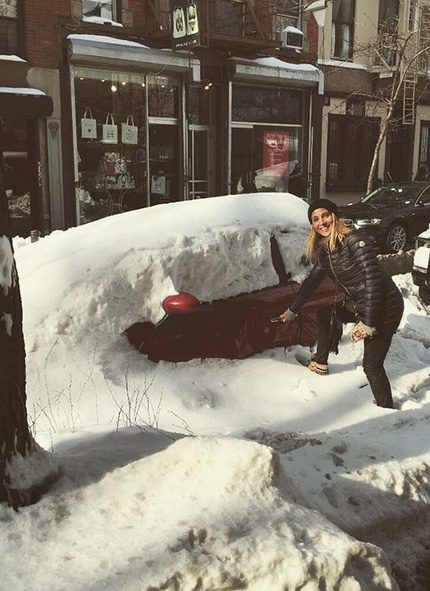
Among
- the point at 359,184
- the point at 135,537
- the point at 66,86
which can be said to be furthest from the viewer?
the point at 359,184

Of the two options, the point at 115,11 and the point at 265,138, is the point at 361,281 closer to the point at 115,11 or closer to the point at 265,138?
the point at 115,11

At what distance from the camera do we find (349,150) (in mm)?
22031

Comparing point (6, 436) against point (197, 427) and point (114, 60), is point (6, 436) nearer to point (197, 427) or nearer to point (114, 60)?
point (197, 427)

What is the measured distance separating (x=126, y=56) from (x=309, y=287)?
1182 centimetres

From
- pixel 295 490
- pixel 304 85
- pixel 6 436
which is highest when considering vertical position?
pixel 304 85

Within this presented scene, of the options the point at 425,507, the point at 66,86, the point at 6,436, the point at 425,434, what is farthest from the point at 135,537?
the point at 66,86

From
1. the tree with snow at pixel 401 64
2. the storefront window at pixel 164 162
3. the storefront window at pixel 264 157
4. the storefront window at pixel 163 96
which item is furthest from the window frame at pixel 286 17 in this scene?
the storefront window at pixel 164 162

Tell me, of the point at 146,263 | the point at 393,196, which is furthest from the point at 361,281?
the point at 393,196

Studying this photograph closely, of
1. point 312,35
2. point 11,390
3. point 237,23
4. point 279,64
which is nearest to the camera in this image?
point 11,390

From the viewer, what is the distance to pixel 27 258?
524 cm

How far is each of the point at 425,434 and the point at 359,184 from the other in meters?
19.0

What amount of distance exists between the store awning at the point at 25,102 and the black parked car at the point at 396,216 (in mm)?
6974

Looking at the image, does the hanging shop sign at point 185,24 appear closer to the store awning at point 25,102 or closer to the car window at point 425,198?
the store awning at point 25,102

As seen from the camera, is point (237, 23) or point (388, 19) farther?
point (388, 19)
